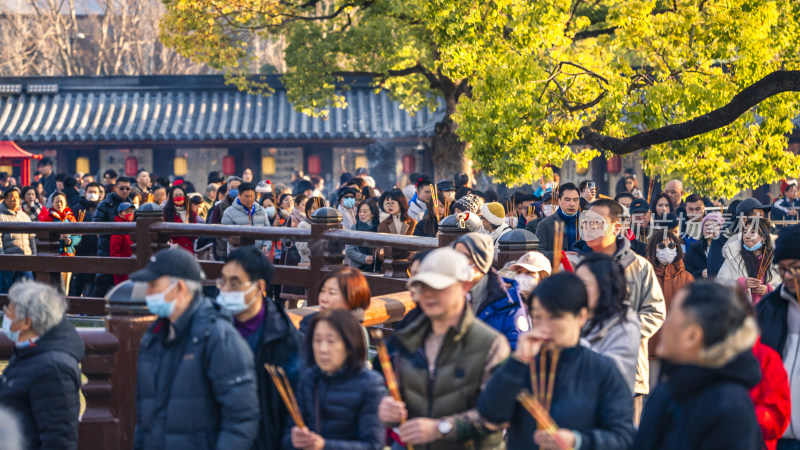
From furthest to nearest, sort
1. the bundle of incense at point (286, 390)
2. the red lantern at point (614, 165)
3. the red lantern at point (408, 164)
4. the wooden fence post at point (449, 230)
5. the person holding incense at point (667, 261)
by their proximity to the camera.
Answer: the red lantern at point (408, 164) < the red lantern at point (614, 165) < the person holding incense at point (667, 261) < the wooden fence post at point (449, 230) < the bundle of incense at point (286, 390)

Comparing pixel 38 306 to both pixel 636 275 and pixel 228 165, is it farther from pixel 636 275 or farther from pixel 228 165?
pixel 228 165

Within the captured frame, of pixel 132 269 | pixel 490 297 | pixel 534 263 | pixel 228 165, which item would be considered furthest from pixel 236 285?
pixel 228 165

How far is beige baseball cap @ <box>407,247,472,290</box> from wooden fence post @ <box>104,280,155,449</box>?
6.43 feet

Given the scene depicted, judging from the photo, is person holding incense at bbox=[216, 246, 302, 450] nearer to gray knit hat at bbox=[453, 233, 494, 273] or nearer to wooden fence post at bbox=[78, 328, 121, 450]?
gray knit hat at bbox=[453, 233, 494, 273]

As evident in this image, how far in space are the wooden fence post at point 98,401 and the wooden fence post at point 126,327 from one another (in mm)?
37

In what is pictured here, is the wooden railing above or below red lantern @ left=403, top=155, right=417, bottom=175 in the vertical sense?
below

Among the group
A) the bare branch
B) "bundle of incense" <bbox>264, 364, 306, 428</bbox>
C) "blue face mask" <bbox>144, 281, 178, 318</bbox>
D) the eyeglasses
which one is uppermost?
the bare branch

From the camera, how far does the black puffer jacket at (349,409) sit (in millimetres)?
3828

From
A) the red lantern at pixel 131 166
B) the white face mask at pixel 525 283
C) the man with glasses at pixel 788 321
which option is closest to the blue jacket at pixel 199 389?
the white face mask at pixel 525 283

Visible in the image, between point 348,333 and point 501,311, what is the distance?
3.10 ft

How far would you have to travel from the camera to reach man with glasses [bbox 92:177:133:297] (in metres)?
11.4

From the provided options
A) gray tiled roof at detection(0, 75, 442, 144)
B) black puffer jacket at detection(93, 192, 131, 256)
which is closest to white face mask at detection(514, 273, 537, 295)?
black puffer jacket at detection(93, 192, 131, 256)

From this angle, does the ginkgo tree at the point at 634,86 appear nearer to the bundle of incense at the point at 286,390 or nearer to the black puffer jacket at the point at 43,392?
the bundle of incense at the point at 286,390

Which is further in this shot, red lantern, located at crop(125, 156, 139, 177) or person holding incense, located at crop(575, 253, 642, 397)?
red lantern, located at crop(125, 156, 139, 177)
